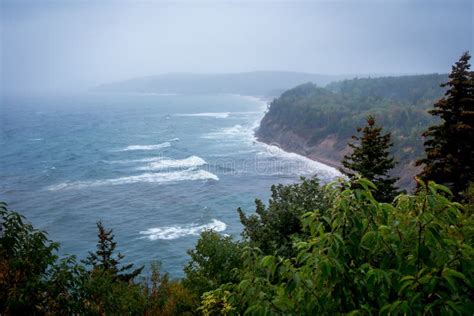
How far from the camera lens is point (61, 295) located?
30.1ft

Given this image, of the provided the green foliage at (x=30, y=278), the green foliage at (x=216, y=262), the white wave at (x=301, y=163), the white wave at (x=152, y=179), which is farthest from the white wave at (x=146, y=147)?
the green foliage at (x=30, y=278)

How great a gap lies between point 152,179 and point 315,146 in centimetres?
5450

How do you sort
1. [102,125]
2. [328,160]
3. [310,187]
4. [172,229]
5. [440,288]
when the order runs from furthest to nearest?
[102,125] → [328,160] → [172,229] → [310,187] → [440,288]

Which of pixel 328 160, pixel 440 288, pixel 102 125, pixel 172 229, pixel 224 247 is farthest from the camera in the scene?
pixel 102 125

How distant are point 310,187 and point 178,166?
79.3 metres

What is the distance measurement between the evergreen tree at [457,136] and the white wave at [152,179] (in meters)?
65.3

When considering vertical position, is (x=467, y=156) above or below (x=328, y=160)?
above

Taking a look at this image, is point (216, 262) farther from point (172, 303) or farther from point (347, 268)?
point (347, 268)

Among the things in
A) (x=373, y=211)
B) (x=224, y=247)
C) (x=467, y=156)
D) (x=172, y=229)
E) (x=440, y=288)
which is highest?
(x=373, y=211)

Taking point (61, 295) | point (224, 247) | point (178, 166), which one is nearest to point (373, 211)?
point (61, 295)

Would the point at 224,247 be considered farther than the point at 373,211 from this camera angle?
Yes

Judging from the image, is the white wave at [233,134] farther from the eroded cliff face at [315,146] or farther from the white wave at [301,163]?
the white wave at [301,163]

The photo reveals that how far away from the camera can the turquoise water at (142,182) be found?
57841 mm

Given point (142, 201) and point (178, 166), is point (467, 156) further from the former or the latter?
point (178, 166)
